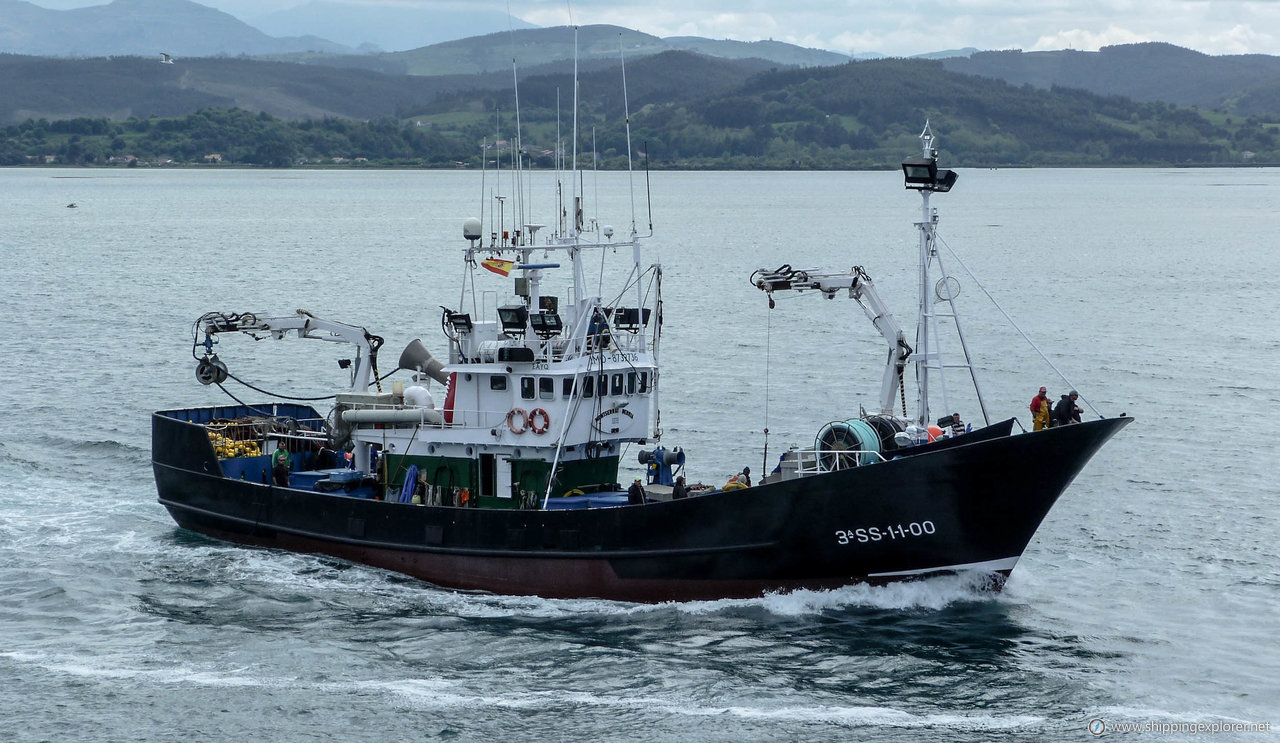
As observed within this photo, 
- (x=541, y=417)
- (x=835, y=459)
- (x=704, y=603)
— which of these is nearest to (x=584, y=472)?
(x=541, y=417)

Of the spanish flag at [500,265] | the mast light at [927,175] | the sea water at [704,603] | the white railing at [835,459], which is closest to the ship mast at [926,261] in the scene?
the mast light at [927,175]

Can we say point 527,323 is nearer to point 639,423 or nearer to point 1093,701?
point 639,423

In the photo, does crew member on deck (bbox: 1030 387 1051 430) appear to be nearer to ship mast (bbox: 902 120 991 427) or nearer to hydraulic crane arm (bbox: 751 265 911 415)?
ship mast (bbox: 902 120 991 427)

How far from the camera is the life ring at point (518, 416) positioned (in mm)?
26125

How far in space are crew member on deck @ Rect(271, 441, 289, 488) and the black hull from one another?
2767mm

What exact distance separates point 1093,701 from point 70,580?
1887 cm

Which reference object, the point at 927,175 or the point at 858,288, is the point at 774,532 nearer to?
the point at 858,288

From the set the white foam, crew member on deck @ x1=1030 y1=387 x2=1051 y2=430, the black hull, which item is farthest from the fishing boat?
the white foam

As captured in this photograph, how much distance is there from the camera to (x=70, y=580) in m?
27.0

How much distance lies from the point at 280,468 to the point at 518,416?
576 cm

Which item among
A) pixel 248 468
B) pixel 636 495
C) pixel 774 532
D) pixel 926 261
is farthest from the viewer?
pixel 248 468

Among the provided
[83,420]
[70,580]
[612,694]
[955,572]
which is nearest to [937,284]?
[955,572]

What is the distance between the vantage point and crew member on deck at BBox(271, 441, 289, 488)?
28562 mm

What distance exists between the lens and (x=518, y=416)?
26.2 m
